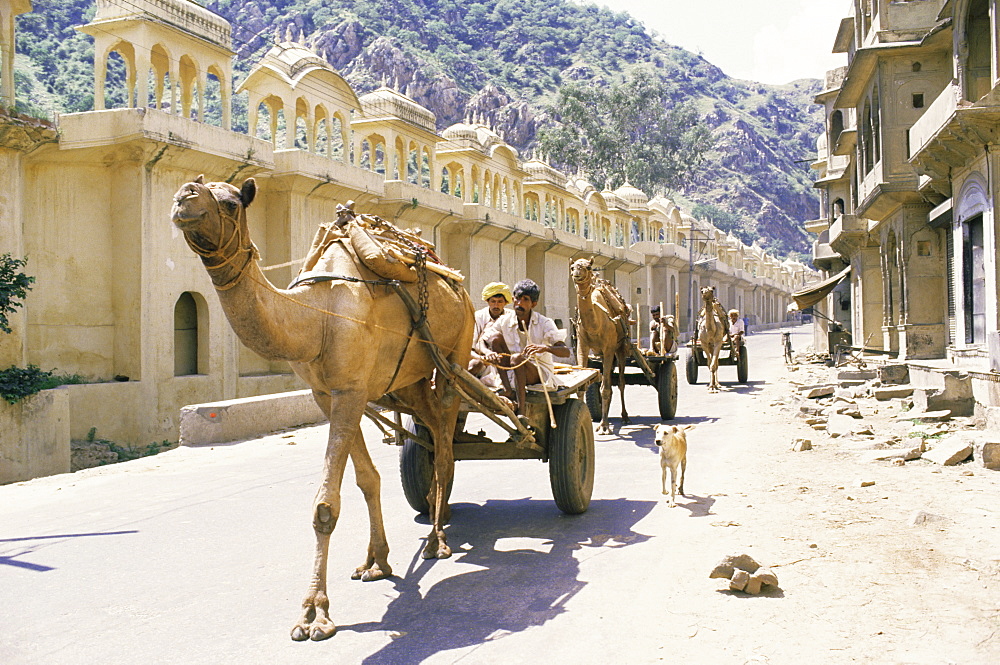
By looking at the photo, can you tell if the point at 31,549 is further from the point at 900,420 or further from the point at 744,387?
the point at 744,387

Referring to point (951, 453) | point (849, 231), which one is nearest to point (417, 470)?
point (951, 453)

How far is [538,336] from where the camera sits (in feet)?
25.8

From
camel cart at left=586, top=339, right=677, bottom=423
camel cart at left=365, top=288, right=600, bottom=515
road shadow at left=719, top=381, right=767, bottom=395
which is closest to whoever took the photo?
camel cart at left=365, top=288, right=600, bottom=515

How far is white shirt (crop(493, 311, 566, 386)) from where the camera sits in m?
7.54

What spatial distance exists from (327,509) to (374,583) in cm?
103

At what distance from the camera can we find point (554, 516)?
7.41 metres

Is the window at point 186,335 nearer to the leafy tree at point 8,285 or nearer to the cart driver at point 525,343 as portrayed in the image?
the leafy tree at point 8,285

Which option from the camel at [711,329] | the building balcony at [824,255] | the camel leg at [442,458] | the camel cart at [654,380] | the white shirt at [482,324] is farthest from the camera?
the building balcony at [824,255]

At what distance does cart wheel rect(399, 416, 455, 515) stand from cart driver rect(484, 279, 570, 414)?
95cm

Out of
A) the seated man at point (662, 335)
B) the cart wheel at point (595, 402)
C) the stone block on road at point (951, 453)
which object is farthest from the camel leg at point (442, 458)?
the seated man at point (662, 335)

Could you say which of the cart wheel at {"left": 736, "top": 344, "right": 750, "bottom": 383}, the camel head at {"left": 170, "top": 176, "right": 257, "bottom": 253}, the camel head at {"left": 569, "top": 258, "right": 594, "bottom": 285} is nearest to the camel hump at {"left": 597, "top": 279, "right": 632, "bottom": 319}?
the camel head at {"left": 569, "top": 258, "right": 594, "bottom": 285}

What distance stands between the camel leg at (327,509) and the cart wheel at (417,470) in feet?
6.66

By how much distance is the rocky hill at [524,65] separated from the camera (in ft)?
361

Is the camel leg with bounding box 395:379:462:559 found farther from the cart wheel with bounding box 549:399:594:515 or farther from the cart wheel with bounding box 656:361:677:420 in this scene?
the cart wheel with bounding box 656:361:677:420
